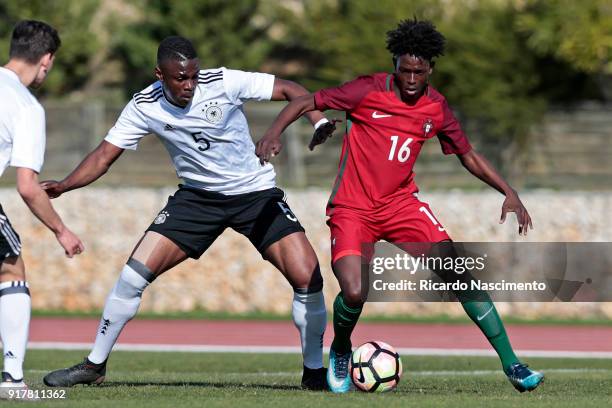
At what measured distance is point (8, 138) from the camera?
776 centimetres

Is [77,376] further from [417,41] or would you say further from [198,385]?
[417,41]

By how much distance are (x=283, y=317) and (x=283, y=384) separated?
32.3 ft

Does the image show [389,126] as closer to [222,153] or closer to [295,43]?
[222,153]

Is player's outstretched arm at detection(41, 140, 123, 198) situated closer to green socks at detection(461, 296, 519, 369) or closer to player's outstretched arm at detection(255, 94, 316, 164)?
player's outstretched arm at detection(255, 94, 316, 164)

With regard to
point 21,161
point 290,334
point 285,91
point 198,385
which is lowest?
point 290,334

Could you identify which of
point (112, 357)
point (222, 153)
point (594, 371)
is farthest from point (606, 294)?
point (222, 153)

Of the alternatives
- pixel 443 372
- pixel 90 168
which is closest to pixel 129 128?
pixel 90 168

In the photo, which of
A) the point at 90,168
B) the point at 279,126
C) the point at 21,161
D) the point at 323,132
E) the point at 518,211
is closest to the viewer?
the point at 21,161

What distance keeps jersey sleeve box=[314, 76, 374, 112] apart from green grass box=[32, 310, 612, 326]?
1103 centimetres

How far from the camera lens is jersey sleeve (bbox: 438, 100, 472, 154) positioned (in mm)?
9172

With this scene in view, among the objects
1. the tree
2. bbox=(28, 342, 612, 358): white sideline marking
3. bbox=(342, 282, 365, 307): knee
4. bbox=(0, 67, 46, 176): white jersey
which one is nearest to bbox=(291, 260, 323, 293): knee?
bbox=(342, 282, 365, 307): knee

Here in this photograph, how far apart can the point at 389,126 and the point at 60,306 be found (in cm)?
1258

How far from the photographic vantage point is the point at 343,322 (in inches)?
360

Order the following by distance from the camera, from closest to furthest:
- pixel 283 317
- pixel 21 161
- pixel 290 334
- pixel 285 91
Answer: pixel 21 161
pixel 285 91
pixel 290 334
pixel 283 317
